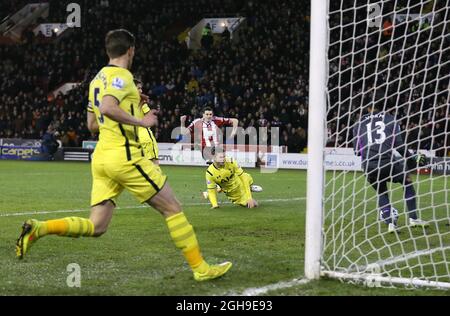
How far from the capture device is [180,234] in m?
5.73

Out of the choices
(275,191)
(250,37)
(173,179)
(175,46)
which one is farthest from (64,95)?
(275,191)

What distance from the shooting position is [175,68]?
102 ft

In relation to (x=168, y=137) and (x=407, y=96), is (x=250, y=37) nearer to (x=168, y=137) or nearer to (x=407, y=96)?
A: (x=168, y=137)

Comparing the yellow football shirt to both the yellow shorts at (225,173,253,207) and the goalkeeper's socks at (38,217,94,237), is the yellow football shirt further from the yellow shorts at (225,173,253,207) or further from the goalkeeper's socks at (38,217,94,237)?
the yellow shorts at (225,173,253,207)

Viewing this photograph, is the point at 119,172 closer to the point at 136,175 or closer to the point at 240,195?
the point at 136,175

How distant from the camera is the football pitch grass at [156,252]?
18.2 ft

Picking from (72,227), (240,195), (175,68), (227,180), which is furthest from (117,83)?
(175,68)

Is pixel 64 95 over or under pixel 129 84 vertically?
over

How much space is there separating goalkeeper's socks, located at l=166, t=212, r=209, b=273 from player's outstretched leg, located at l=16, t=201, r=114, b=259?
1.86ft

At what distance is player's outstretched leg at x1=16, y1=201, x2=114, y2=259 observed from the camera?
5641 millimetres

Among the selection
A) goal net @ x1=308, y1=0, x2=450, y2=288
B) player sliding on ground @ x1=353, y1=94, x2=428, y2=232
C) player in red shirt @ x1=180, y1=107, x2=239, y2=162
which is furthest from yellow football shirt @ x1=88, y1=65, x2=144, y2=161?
player in red shirt @ x1=180, y1=107, x2=239, y2=162

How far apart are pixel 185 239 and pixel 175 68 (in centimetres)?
2598
